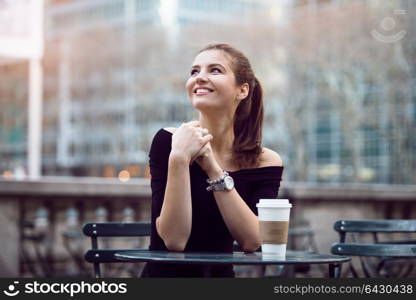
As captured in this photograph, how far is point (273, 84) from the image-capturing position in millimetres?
40875

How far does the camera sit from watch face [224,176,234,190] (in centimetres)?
337

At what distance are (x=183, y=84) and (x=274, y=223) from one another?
130 feet

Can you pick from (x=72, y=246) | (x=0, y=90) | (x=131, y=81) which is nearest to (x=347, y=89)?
(x=0, y=90)

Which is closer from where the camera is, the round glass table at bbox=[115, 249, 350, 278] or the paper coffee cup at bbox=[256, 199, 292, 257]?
the round glass table at bbox=[115, 249, 350, 278]

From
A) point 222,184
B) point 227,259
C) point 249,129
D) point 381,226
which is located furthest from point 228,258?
point 381,226

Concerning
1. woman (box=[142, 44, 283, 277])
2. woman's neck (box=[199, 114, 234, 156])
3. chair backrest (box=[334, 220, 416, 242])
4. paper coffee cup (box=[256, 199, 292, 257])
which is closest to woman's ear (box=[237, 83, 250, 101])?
woman (box=[142, 44, 283, 277])

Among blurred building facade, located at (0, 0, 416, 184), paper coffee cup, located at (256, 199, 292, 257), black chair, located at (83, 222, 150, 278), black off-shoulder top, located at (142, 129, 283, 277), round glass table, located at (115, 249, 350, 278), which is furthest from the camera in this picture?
blurred building facade, located at (0, 0, 416, 184)

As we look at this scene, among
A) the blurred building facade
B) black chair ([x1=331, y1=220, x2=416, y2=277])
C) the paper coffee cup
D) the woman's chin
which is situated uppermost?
the blurred building facade

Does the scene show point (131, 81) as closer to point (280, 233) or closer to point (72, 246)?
point (72, 246)

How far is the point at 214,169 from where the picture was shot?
3389 mm

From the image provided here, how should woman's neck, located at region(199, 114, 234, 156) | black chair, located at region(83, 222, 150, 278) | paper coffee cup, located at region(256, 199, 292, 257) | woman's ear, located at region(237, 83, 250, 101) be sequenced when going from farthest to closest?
black chair, located at region(83, 222, 150, 278), woman's ear, located at region(237, 83, 250, 101), woman's neck, located at region(199, 114, 234, 156), paper coffee cup, located at region(256, 199, 292, 257)

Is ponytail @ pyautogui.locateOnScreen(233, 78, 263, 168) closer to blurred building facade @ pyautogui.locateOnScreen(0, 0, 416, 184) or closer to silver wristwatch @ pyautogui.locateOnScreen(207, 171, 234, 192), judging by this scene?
silver wristwatch @ pyautogui.locateOnScreen(207, 171, 234, 192)

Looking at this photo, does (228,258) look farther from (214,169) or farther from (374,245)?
(374,245)

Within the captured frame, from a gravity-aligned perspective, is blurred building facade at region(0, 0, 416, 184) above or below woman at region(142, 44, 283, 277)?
above
